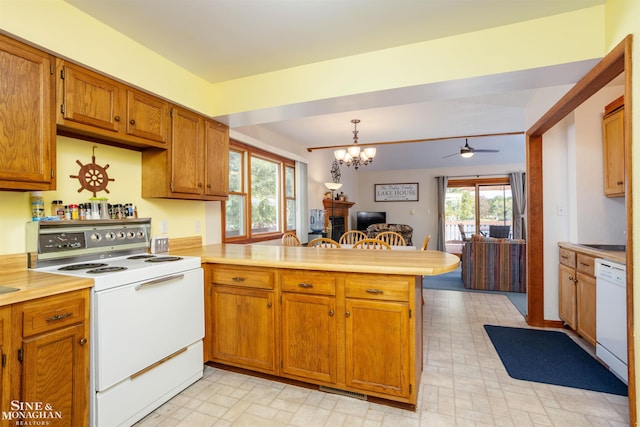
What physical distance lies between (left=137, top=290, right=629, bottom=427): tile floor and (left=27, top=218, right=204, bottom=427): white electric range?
18 cm

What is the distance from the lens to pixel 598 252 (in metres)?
2.46

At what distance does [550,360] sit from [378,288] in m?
1.75

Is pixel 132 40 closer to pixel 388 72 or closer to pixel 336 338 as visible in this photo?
pixel 388 72

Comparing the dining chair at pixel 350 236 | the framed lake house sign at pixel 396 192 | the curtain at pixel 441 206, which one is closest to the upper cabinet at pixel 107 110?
the dining chair at pixel 350 236

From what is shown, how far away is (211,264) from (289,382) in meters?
1.00

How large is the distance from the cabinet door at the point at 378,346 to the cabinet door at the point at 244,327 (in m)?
0.56

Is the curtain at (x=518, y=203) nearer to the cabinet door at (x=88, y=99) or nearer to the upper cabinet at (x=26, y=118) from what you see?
the cabinet door at (x=88, y=99)

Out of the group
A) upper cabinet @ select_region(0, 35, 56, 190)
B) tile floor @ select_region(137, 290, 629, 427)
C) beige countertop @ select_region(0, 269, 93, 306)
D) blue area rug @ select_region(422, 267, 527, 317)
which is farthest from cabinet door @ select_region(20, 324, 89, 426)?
blue area rug @ select_region(422, 267, 527, 317)

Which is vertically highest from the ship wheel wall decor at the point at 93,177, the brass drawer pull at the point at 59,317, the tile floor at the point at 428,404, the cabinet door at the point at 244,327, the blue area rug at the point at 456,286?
the ship wheel wall decor at the point at 93,177

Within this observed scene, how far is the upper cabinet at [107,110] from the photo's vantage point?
182 centimetres

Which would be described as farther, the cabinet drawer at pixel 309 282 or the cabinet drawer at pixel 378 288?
the cabinet drawer at pixel 309 282

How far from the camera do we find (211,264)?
237 centimetres

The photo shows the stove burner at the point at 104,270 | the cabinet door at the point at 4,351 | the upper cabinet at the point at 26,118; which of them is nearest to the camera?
the cabinet door at the point at 4,351

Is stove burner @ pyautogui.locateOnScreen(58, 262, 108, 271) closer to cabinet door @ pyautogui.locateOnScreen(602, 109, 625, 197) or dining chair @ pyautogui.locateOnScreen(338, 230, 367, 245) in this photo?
dining chair @ pyautogui.locateOnScreen(338, 230, 367, 245)
